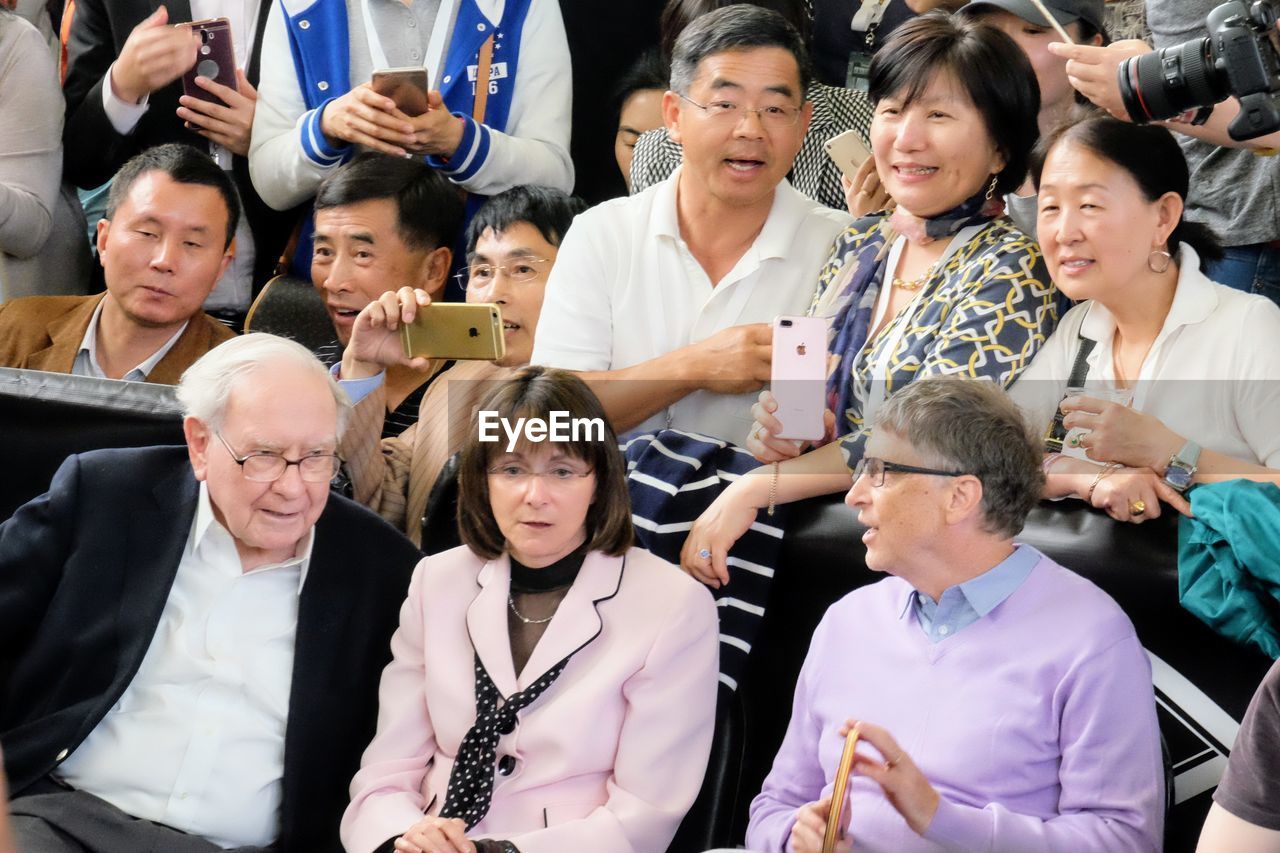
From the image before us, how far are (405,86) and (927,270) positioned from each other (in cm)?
130

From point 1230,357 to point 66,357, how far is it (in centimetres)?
237

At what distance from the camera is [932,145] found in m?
2.88

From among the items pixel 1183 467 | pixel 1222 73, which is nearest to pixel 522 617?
pixel 1183 467

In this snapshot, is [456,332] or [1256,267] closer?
[456,332]

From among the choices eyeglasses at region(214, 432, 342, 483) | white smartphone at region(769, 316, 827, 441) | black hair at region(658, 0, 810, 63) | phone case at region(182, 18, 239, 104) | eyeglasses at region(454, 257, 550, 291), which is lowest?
eyeglasses at region(214, 432, 342, 483)

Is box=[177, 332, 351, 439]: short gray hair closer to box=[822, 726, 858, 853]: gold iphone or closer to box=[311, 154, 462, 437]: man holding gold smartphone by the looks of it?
box=[311, 154, 462, 437]: man holding gold smartphone

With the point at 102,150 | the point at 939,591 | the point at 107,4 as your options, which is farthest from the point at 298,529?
the point at 107,4

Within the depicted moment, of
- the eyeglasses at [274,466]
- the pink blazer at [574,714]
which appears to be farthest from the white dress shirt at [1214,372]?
the eyeglasses at [274,466]

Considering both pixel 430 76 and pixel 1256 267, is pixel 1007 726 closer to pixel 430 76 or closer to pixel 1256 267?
pixel 1256 267

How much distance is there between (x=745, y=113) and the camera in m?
3.12

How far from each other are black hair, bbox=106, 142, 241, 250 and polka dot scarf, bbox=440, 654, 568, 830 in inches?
62.7

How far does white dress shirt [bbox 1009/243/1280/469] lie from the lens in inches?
101

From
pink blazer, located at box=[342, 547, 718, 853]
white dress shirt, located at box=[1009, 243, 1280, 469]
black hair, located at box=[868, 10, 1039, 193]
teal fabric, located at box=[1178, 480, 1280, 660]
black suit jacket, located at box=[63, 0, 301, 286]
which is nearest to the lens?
teal fabric, located at box=[1178, 480, 1280, 660]

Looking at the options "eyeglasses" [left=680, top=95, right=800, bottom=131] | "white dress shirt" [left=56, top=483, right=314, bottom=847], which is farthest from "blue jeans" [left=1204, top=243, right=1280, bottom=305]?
"white dress shirt" [left=56, top=483, right=314, bottom=847]
